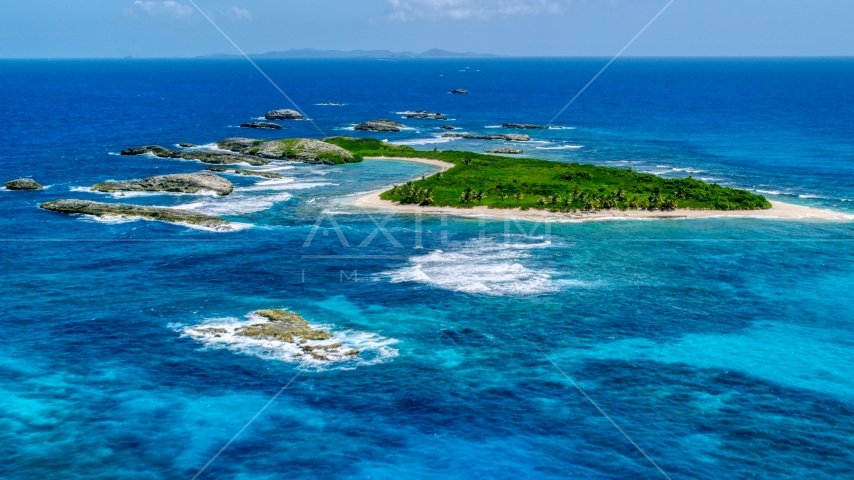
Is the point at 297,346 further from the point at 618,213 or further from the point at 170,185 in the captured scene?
the point at 170,185

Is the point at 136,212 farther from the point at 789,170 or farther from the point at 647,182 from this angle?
the point at 789,170

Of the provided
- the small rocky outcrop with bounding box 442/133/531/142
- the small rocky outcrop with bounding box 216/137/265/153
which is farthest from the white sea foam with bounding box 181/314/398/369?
the small rocky outcrop with bounding box 442/133/531/142

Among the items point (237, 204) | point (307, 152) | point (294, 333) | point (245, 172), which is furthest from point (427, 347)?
point (307, 152)

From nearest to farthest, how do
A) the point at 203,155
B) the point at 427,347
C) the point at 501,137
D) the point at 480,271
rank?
the point at 427,347 < the point at 480,271 < the point at 203,155 < the point at 501,137

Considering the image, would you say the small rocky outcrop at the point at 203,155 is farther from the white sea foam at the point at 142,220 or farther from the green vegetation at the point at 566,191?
the white sea foam at the point at 142,220

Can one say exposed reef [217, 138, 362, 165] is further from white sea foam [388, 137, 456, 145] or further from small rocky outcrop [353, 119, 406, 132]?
small rocky outcrop [353, 119, 406, 132]

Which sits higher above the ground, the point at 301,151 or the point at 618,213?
the point at 301,151

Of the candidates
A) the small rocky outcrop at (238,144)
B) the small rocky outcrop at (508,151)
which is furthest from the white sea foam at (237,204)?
the small rocky outcrop at (508,151)
